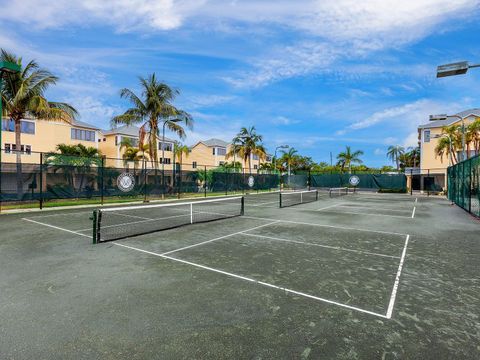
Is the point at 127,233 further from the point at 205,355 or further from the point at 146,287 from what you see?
the point at 205,355

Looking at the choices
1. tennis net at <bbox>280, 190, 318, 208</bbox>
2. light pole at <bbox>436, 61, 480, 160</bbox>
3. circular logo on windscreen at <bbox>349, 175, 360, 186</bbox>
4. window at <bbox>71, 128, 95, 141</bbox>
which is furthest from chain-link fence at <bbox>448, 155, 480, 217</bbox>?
window at <bbox>71, 128, 95, 141</bbox>

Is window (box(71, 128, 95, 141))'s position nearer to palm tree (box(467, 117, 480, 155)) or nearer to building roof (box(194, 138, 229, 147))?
building roof (box(194, 138, 229, 147))

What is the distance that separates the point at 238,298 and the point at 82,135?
143ft

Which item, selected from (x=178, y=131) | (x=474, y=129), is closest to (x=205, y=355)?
(x=178, y=131)

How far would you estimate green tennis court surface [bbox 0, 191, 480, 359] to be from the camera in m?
3.05

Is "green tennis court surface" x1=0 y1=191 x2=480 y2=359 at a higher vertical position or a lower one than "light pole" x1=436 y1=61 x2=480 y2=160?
lower

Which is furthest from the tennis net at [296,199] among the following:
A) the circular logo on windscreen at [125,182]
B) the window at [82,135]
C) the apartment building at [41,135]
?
the window at [82,135]

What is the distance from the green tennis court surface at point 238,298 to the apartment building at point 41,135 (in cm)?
2963

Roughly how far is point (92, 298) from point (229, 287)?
209 cm

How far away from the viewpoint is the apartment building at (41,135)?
32.4m

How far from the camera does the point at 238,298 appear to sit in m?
4.26

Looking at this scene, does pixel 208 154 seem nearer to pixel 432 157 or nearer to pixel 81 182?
pixel 432 157

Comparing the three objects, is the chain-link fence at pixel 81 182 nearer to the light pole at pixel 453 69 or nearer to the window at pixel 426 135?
the light pole at pixel 453 69

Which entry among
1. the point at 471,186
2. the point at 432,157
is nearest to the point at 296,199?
the point at 471,186
